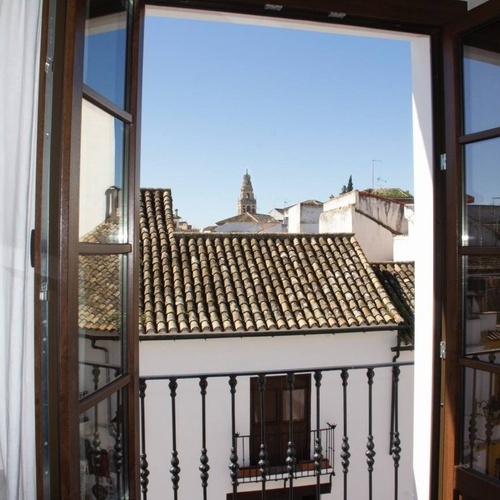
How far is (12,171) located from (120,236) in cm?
35

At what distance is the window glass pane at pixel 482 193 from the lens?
1607mm

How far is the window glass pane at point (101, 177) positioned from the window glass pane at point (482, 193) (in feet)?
3.95

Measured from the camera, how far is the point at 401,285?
27.6 ft

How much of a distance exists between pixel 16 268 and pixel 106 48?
0.67 m

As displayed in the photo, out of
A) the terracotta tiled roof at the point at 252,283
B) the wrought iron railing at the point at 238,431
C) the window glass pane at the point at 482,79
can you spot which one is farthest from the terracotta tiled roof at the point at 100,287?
the terracotta tiled roof at the point at 252,283

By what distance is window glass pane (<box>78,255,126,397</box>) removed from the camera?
1199mm

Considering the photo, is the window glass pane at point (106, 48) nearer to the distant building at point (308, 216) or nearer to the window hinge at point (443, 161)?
the window hinge at point (443, 161)

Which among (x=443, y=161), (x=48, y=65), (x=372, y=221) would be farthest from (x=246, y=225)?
(x=48, y=65)

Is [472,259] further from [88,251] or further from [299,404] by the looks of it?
[299,404]

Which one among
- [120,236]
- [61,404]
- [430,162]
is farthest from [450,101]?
[61,404]

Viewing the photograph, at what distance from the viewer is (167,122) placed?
8.54 meters

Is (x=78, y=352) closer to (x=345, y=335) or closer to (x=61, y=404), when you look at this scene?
(x=61, y=404)

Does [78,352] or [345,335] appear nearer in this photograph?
[78,352]

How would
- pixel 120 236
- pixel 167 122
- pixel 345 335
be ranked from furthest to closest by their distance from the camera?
pixel 167 122 → pixel 345 335 → pixel 120 236
